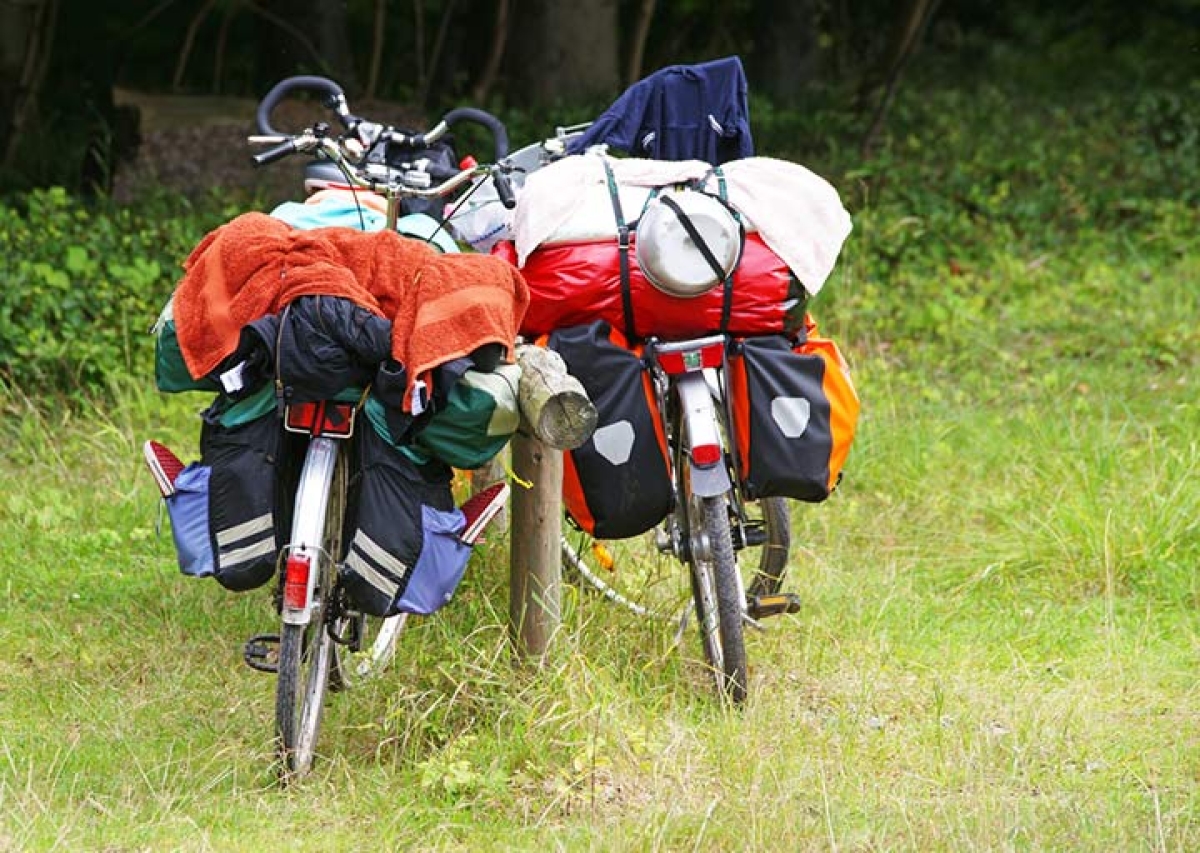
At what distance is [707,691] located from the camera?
4.53 metres

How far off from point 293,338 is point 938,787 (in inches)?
67.9

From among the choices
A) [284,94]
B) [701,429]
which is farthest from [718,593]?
[284,94]

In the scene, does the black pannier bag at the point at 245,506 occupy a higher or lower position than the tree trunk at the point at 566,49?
higher

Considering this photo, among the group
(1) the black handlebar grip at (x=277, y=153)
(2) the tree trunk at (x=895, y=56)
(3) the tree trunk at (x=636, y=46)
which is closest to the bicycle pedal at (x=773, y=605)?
(1) the black handlebar grip at (x=277, y=153)

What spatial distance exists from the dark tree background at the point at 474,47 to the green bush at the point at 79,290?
1506mm

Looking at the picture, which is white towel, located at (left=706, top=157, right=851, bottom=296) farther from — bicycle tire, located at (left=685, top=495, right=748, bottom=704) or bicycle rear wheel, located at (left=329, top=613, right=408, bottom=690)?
bicycle rear wheel, located at (left=329, top=613, right=408, bottom=690)

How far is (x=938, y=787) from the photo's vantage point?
13.1 ft

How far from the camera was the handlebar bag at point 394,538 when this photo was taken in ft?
12.5

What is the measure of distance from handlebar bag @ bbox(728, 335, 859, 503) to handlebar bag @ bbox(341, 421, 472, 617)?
809 millimetres

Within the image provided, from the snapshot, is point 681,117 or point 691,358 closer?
point 691,358

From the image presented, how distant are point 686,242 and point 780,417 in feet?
1.68

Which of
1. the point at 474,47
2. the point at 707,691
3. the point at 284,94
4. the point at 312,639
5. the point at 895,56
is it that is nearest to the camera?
the point at 312,639

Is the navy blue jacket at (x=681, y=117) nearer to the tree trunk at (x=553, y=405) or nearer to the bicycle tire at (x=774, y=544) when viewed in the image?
the bicycle tire at (x=774, y=544)

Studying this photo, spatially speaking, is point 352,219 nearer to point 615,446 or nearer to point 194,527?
point 615,446
